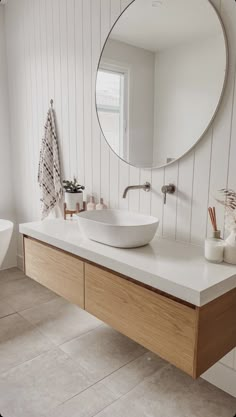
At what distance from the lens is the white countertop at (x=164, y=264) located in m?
1.20

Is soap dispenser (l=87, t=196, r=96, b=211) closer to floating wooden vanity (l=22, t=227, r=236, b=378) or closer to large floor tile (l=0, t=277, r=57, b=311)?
floating wooden vanity (l=22, t=227, r=236, b=378)

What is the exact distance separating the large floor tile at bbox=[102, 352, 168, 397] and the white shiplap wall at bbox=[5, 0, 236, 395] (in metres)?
0.36

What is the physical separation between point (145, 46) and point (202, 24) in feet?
1.22

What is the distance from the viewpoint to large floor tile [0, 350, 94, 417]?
164 cm

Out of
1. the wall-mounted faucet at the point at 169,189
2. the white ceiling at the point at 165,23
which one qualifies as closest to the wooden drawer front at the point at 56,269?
the wall-mounted faucet at the point at 169,189

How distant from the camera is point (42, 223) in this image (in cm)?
210

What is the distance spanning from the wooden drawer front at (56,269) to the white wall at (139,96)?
71 centimetres

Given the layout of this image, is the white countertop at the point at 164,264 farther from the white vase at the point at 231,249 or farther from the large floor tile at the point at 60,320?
the large floor tile at the point at 60,320

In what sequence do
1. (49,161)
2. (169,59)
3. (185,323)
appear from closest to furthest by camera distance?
1. (185,323)
2. (169,59)
3. (49,161)

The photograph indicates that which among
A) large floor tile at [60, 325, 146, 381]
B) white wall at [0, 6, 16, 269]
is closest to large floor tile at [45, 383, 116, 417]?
large floor tile at [60, 325, 146, 381]

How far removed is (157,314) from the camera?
51.3 inches

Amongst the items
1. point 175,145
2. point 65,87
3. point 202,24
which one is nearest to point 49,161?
point 65,87

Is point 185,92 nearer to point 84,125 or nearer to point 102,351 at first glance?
point 84,125

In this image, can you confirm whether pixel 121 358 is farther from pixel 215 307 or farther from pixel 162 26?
pixel 162 26
